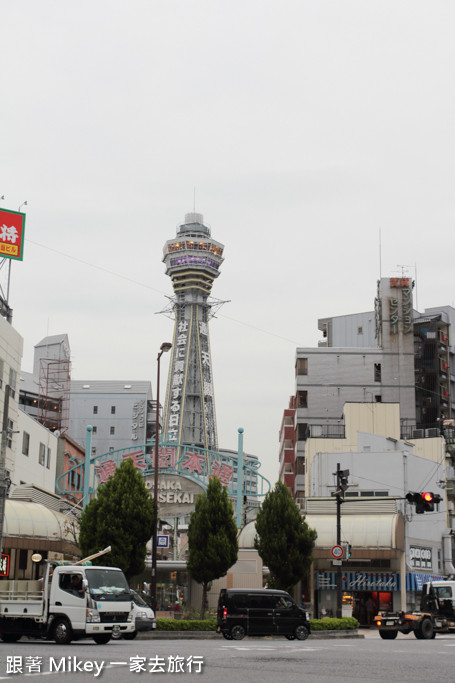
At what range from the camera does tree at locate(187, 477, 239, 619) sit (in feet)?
129

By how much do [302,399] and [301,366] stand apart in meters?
3.44

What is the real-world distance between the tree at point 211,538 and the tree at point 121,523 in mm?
2420

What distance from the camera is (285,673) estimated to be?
49.4ft

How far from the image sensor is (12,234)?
54.0 m

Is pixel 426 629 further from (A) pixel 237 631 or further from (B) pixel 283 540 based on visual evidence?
(B) pixel 283 540

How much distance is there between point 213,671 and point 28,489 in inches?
1364

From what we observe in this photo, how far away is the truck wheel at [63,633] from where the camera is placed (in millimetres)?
24134

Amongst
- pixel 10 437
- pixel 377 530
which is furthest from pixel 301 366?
pixel 10 437

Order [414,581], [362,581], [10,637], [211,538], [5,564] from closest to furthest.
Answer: [10,637] < [211,538] < [5,564] < [362,581] < [414,581]

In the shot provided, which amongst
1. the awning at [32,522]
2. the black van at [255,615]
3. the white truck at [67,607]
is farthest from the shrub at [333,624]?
the awning at [32,522]

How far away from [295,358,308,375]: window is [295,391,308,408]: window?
2.08 meters

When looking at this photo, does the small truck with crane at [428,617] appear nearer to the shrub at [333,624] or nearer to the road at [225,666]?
the shrub at [333,624]

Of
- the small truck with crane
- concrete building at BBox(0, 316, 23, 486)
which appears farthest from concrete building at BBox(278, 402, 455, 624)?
concrete building at BBox(0, 316, 23, 486)

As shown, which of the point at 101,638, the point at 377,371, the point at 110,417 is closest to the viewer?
the point at 101,638
